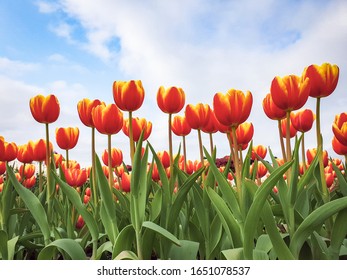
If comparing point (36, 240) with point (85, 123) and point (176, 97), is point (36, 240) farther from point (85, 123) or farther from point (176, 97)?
point (176, 97)

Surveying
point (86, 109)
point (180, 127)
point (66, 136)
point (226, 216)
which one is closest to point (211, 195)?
point (226, 216)

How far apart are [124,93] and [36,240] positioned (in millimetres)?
1979

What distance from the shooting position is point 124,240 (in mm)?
2594

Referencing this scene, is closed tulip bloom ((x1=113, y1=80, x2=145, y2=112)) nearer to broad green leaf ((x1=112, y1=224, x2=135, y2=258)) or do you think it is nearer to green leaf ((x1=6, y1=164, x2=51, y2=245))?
broad green leaf ((x1=112, y1=224, x2=135, y2=258))

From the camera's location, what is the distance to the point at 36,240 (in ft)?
12.9

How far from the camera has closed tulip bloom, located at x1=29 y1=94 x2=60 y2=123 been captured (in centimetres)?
309

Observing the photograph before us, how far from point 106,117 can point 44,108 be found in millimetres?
585

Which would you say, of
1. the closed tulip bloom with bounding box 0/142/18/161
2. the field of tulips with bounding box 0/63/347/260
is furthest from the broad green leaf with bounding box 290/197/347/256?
the closed tulip bloom with bounding box 0/142/18/161

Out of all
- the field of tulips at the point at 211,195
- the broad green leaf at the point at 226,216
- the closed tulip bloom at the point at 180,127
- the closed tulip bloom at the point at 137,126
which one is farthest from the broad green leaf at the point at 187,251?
the closed tulip bloom at the point at 180,127

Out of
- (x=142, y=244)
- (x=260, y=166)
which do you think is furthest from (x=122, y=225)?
(x=260, y=166)

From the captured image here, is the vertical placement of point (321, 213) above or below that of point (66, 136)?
below

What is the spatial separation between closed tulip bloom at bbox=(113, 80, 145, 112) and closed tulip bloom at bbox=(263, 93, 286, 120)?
33.7 inches

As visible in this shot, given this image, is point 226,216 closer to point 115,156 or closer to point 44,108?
point 44,108

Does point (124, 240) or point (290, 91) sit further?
point (124, 240)
